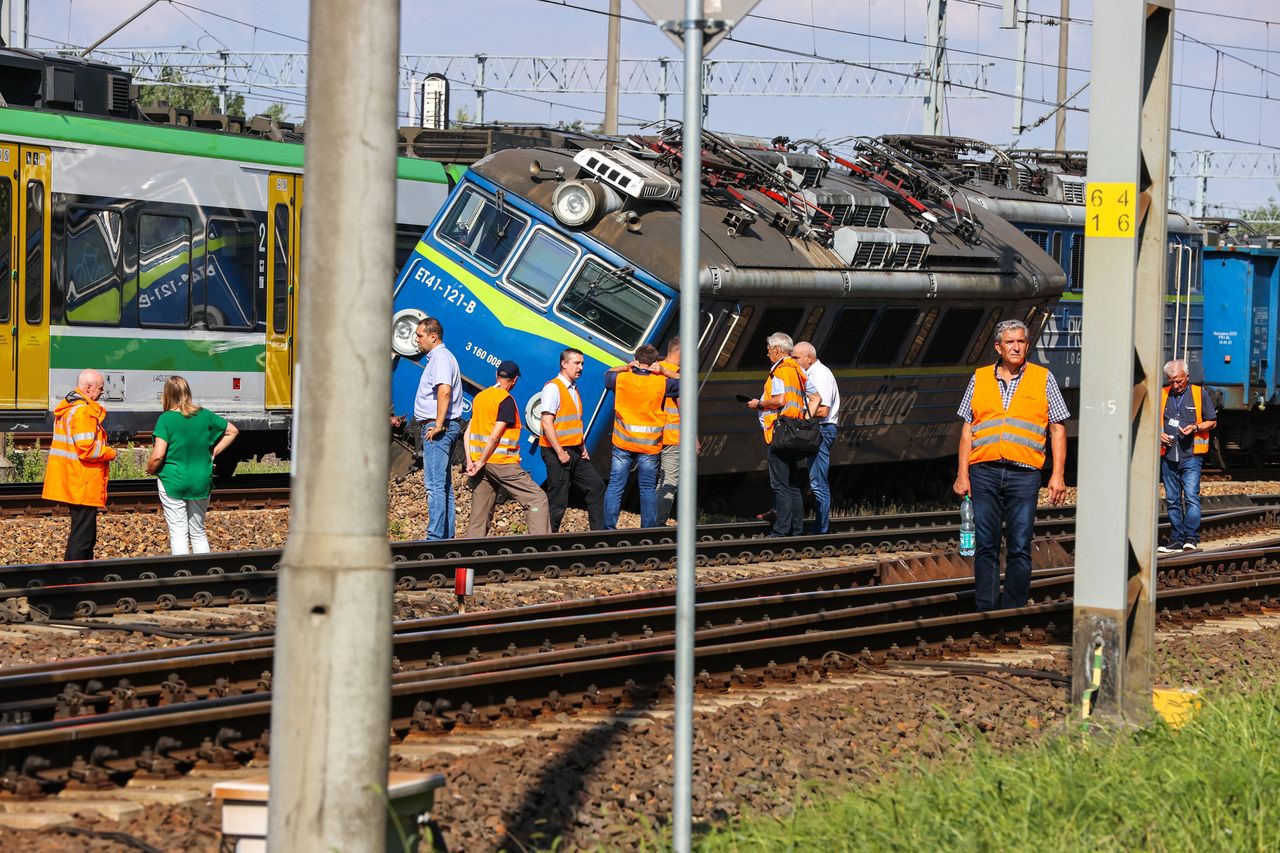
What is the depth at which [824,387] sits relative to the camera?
1597cm

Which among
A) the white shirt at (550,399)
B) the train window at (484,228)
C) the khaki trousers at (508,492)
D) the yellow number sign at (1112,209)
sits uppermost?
the train window at (484,228)

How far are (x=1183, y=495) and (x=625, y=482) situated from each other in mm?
5708

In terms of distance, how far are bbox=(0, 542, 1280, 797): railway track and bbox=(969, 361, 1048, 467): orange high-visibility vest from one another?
3.66 feet

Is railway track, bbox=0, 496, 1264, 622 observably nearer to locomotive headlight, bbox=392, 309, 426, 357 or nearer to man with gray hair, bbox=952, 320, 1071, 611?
locomotive headlight, bbox=392, 309, 426, 357

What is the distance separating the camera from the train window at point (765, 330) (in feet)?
56.1

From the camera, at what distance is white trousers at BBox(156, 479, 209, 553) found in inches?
495

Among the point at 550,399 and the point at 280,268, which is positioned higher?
the point at 280,268

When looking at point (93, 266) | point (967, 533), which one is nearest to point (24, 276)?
point (93, 266)

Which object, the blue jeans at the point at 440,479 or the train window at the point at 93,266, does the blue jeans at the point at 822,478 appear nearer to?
the blue jeans at the point at 440,479

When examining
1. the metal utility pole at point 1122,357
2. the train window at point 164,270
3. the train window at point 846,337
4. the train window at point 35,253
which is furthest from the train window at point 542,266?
the metal utility pole at point 1122,357

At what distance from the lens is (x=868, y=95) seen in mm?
47875

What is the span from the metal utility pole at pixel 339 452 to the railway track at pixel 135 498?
11501mm

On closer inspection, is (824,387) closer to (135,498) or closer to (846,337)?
(846,337)

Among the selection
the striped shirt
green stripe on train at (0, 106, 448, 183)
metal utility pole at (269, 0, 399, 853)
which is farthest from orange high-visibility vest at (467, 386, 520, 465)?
metal utility pole at (269, 0, 399, 853)
